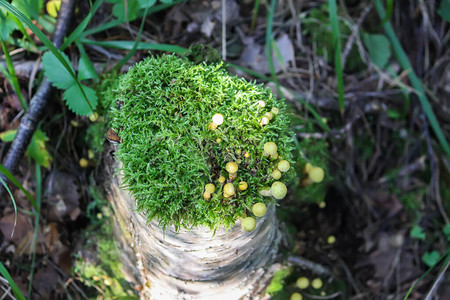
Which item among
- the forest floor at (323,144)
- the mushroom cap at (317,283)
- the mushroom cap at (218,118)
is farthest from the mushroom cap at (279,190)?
the mushroom cap at (317,283)

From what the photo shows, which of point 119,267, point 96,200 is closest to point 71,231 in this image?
point 96,200

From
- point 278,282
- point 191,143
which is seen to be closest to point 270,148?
point 191,143

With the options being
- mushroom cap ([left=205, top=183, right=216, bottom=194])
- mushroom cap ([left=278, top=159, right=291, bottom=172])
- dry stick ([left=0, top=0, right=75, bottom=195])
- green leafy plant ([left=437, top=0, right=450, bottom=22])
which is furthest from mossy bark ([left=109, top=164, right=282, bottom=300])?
green leafy plant ([left=437, top=0, right=450, bottom=22])

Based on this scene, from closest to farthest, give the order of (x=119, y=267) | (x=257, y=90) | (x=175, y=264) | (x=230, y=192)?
(x=230, y=192) < (x=257, y=90) < (x=175, y=264) < (x=119, y=267)

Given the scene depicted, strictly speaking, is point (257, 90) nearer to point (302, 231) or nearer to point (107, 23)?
point (107, 23)

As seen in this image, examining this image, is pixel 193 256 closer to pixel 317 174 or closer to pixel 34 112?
pixel 317 174

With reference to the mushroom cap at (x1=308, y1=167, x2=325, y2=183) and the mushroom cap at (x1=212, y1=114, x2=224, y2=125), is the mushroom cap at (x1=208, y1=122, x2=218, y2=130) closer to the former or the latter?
the mushroom cap at (x1=212, y1=114, x2=224, y2=125)

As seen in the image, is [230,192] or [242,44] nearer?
[230,192]
